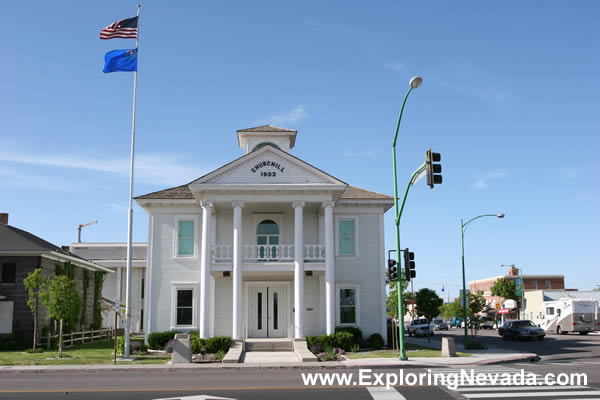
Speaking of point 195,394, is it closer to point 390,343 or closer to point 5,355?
point 5,355

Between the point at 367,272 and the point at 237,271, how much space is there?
22.5 feet

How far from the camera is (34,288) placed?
26.7m

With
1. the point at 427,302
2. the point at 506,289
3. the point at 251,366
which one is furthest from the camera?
the point at 506,289

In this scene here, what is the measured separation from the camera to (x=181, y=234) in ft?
90.6

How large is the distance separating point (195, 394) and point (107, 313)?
34.3 meters

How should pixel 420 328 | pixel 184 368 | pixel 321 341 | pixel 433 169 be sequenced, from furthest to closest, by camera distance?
1. pixel 420 328
2. pixel 321 341
3. pixel 184 368
4. pixel 433 169

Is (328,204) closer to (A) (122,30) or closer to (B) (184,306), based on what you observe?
(B) (184,306)

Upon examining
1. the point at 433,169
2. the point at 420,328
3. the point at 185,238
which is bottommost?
the point at 420,328

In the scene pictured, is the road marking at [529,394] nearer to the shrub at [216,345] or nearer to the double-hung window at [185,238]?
the shrub at [216,345]

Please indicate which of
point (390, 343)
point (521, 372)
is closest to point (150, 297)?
point (390, 343)

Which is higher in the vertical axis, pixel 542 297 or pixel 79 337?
pixel 542 297

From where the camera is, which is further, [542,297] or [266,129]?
[542,297]

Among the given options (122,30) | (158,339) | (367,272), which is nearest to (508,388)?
(367,272)

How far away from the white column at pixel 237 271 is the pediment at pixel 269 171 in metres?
1.29
